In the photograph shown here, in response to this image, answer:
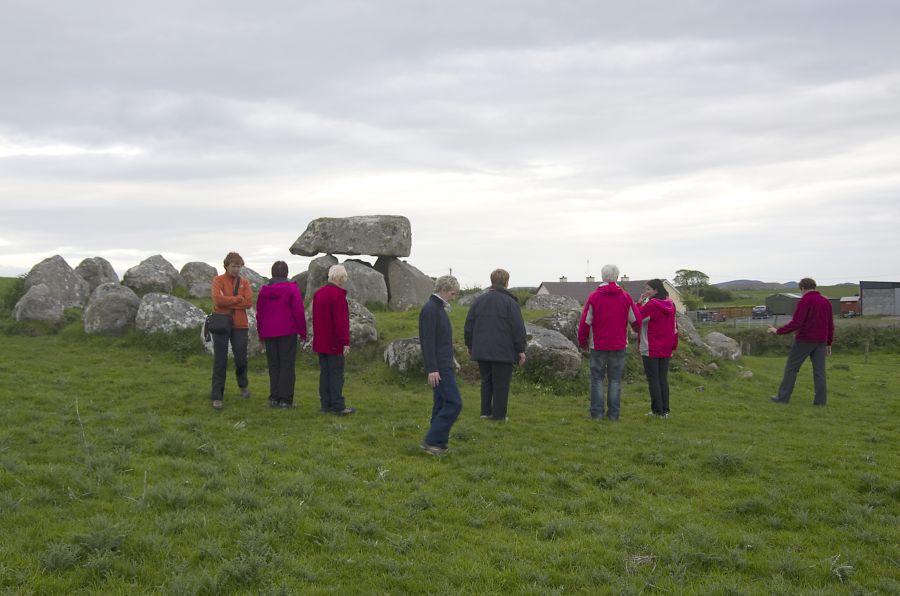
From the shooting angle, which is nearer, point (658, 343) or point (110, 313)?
point (658, 343)

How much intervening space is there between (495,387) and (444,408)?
259 centimetres

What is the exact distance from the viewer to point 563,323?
59.9ft

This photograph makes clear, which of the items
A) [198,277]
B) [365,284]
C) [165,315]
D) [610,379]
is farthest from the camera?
[198,277]

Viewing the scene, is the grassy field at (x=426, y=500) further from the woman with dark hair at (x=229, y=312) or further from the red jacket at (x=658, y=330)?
the red jacket at (x=658, y=330)

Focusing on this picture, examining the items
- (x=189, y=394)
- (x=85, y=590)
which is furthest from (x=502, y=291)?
(x=85, y=590)

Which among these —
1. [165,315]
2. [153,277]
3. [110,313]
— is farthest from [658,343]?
[153,277]

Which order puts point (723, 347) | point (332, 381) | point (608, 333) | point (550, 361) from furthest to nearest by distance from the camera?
point (723, 347)
point (550, 361)
point (332, 381)
point (608, 333)

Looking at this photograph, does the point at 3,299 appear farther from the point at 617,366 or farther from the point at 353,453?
the point at 617,366

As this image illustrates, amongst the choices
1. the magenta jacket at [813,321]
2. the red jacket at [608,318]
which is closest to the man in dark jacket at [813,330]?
the magenta jacket at [813,321]

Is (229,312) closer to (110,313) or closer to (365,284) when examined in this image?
(110,313)

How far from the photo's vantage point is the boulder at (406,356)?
640 inches

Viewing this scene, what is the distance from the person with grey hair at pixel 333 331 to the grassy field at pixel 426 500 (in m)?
0.64

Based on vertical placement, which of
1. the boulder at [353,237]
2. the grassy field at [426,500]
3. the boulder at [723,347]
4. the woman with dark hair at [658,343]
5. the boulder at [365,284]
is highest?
the boulder at [353,237]

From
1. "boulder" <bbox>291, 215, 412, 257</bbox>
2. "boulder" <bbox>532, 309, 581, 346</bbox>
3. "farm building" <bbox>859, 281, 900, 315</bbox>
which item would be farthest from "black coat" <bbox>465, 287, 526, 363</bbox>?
"farm building" <bbox>859, 281, 900, 315</bbox>
